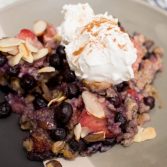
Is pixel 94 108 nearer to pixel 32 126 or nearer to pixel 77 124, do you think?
pixel 77 124

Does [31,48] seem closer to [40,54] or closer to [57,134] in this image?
[40,54]

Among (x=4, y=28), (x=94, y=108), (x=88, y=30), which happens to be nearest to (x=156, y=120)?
(x=94, y=108)

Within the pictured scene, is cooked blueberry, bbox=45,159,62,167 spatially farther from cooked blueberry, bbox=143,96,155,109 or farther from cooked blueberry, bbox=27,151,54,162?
cooked blueberry, bbox=143,96,155,109

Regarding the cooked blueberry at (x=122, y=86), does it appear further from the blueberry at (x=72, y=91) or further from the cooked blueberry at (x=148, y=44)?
the cooked blueberry at (x=148, y=44)

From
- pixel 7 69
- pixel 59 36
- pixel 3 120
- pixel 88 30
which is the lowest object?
pixel 3 120

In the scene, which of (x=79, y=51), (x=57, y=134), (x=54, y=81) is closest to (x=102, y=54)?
(x=79, y=51)

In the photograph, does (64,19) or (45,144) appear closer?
(45,144)
